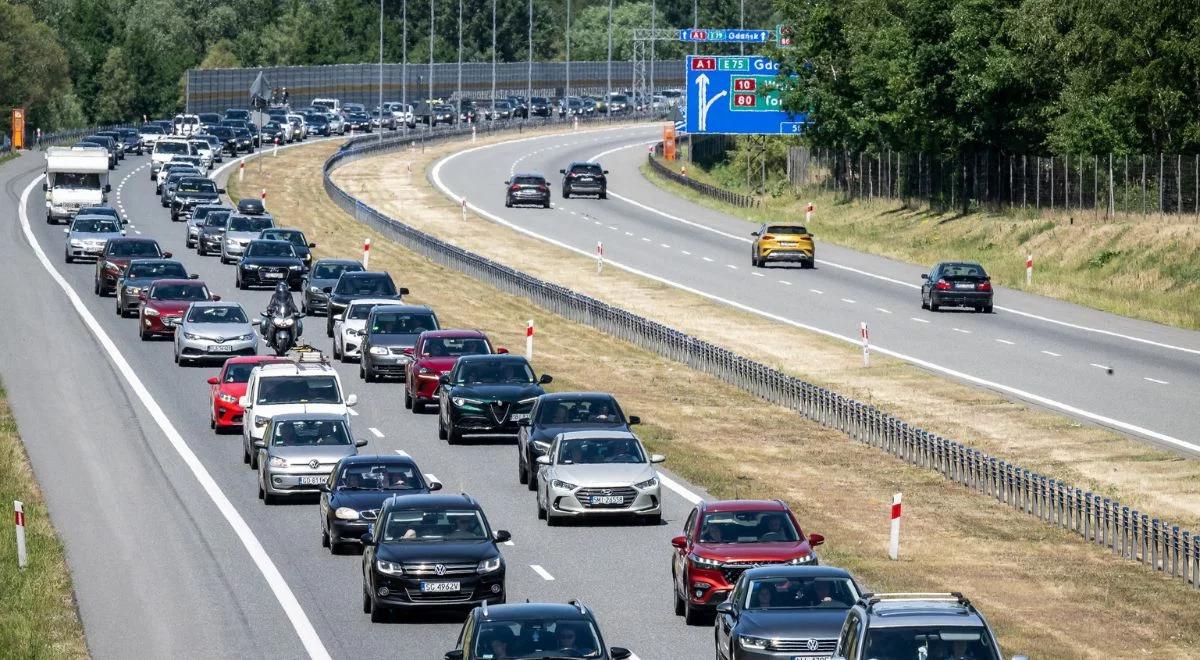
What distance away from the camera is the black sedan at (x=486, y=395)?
129 feet

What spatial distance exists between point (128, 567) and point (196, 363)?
70.8 feet

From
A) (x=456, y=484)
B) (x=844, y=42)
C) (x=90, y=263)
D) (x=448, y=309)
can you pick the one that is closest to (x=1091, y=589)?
(x=456, y=484)

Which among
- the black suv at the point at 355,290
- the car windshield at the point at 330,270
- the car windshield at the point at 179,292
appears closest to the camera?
the car windshield at the point at 179,292

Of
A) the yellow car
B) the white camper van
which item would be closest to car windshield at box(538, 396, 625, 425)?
the yellow car

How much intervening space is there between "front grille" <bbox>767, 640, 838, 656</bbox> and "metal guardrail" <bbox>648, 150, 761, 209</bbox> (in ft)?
266

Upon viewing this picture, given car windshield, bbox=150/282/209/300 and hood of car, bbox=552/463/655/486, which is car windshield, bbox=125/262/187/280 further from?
hood of car, bbox=552/463/655/486

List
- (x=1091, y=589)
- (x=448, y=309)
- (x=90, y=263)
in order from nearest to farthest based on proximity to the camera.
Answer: (x=1091, y=589) < (x=448, y=309) < (x=90, y=263)

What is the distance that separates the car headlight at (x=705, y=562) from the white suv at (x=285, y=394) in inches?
527

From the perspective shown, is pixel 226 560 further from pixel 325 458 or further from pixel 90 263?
pixel 90 263

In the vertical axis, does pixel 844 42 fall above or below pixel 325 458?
above

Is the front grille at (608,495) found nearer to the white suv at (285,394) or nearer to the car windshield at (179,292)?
the white suv at (285,394)

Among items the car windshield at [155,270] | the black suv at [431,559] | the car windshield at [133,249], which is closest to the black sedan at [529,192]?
the car windshield at [133,249]

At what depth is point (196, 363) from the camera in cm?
4997

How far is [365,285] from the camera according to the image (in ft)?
182
